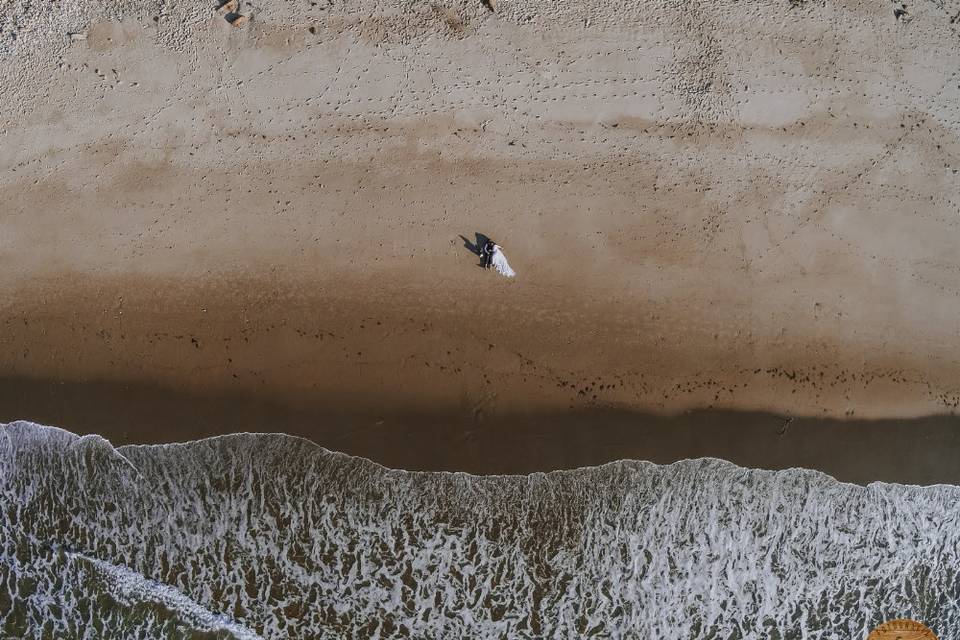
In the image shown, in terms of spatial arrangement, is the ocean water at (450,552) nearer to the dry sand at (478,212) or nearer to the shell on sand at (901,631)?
the shell on sand at (901,631)

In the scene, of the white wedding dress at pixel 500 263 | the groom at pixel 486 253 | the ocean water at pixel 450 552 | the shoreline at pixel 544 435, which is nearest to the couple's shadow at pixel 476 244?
the groom at pixel 486 253

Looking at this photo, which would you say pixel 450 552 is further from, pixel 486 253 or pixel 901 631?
pixel 901 631

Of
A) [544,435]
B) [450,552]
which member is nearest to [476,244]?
[544,435]

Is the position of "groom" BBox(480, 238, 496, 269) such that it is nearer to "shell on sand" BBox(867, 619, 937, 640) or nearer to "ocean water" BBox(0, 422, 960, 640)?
"ocean water" BBox(0, 422, 960, 640)

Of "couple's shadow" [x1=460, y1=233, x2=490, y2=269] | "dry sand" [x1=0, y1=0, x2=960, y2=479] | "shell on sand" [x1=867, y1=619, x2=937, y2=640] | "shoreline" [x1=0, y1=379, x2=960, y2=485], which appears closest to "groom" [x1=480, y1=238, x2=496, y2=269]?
"couple's shadow" [x1=460, y1=233, x2=490, y2=269]

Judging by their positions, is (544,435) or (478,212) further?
(478,212)

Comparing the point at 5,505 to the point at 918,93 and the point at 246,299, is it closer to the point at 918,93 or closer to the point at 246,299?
the point at 246,299
